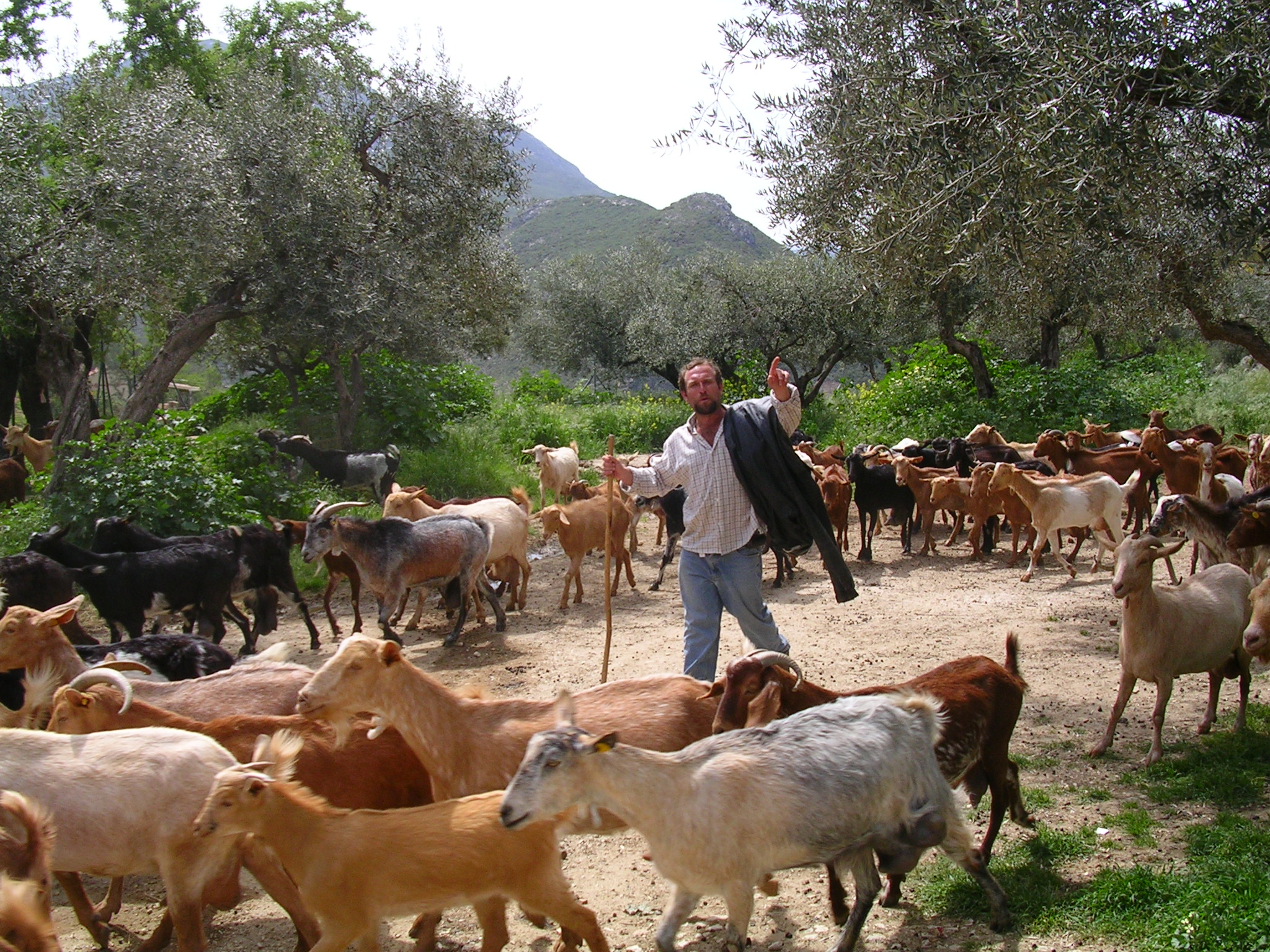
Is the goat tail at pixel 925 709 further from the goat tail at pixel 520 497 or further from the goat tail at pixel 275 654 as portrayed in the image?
the goat tail at pixel 520 497

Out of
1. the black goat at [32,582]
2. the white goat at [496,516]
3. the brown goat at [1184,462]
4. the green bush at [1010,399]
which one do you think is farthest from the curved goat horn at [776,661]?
the green bush at [1010,399]

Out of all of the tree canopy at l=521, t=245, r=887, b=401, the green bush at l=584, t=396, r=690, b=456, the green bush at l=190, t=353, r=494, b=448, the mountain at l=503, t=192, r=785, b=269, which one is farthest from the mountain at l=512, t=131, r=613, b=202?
the green bush at l=190, t=353, r=494, b=448

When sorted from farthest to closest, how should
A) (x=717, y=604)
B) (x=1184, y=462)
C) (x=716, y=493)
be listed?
(x=1184, y=462) → (x=717, y=604) → (x=716, y=493)

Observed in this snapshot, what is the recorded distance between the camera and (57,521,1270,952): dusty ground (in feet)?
14.0

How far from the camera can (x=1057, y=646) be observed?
318 inches

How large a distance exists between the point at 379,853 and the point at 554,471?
12.0 m

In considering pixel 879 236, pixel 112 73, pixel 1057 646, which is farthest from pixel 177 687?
pixel 112 73

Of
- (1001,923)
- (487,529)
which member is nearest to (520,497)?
(487,529)

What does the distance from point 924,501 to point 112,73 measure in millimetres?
15251

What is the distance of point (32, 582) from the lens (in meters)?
7.52

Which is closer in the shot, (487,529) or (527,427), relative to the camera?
(487,529)

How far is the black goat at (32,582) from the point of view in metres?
7.50

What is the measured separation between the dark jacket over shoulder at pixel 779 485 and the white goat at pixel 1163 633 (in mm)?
1748

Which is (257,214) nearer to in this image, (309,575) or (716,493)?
(309,575)
